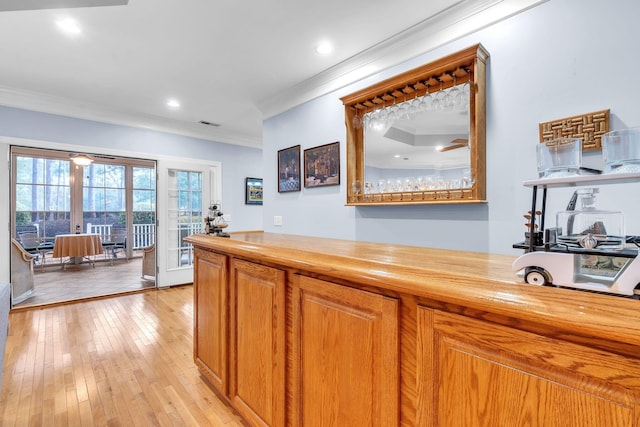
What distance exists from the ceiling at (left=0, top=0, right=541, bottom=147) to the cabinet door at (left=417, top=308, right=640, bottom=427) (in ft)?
6.52

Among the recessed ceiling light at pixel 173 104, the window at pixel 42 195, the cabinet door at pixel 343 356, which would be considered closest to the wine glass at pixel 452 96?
the cabinet door at pixel 343 356

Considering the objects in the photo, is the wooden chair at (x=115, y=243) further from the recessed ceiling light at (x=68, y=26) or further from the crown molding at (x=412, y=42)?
the crown molding at (x=412, y=42)

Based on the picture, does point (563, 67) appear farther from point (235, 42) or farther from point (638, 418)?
point (235, 42)

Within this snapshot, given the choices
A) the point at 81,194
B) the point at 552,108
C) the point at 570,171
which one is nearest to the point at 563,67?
the point at 552,108

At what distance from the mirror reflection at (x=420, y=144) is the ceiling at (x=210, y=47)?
0.44 meters

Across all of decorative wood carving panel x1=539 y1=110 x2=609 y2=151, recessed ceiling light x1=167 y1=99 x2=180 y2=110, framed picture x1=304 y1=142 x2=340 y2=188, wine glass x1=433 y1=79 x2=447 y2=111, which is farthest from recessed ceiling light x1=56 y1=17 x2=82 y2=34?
decorative wood carving panel x1=539 y1=110 x2=609 y2=151

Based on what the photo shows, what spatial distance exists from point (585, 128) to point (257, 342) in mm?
→ 1976

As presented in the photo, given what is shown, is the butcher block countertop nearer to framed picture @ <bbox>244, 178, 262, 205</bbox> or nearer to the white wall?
the white wall

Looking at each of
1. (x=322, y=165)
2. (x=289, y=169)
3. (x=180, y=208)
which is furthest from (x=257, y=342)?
(x=180, y=208)

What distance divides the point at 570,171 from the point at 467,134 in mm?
1317

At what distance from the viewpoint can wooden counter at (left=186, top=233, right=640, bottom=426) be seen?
56 centimetres

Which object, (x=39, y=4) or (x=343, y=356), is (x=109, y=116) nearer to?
(x=39, y=4)

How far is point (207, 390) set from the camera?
2.00 metres

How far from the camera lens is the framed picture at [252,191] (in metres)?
5.43
